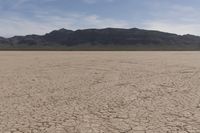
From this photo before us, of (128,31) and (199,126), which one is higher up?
(128,31)

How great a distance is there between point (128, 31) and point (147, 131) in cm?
12885

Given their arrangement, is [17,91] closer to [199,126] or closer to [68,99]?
[68,99]

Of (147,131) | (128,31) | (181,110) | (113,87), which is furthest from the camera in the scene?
(128,31)

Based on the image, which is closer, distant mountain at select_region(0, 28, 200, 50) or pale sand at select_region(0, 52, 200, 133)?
pale sand at select_region(0, 52, 200, 133)

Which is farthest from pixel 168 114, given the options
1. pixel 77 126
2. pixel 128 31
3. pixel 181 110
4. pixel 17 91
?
pixel 128 31

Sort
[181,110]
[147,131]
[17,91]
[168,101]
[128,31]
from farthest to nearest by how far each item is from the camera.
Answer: [128,31]
[17,91]
[168,101]
[181,110]
[147,131]

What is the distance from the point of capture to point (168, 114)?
558 cm

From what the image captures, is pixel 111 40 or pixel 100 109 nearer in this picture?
pixel 100 109

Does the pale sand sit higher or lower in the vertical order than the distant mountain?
lower

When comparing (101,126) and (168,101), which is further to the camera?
(168,101)

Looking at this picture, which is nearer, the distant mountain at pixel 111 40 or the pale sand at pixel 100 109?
the pale sand at pixel 100 109

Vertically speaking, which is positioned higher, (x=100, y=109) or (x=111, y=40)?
(x=111, y=40)

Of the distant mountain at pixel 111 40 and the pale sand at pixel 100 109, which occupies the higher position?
the distant mountain at pixel 111 40

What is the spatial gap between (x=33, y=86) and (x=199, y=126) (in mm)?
5836
